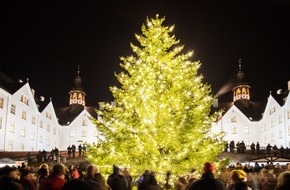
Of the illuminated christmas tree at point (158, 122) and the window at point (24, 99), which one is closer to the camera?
the illuminated christmas tree at point (158, 122)

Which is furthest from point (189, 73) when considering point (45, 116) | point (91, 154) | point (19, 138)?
point (45, 116)

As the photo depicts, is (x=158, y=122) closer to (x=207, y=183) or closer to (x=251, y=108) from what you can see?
(x=207, y=183)

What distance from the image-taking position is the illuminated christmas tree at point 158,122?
19609mm

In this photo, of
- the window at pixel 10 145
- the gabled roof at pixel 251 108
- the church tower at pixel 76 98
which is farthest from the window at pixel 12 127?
the gabled roof at pixel 251 108

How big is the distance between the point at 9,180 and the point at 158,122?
1304 centimetres

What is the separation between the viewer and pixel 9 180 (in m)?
7.03

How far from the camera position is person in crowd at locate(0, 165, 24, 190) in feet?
22.5

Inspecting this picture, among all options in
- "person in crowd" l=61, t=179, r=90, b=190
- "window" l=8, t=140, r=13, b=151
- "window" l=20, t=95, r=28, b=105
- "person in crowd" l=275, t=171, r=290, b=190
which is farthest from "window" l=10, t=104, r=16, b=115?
"person in crowd" l=61, t=179, r=90, b=190

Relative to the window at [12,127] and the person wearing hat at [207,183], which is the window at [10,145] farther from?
the person wearing hat at [207,183]

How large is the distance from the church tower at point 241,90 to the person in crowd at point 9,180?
68980 millimetres

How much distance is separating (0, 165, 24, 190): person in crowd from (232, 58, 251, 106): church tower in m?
69.0

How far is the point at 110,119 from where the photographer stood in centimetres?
2089

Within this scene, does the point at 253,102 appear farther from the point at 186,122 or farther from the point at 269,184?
the point at 269,184

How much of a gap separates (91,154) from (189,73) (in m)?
6.04
